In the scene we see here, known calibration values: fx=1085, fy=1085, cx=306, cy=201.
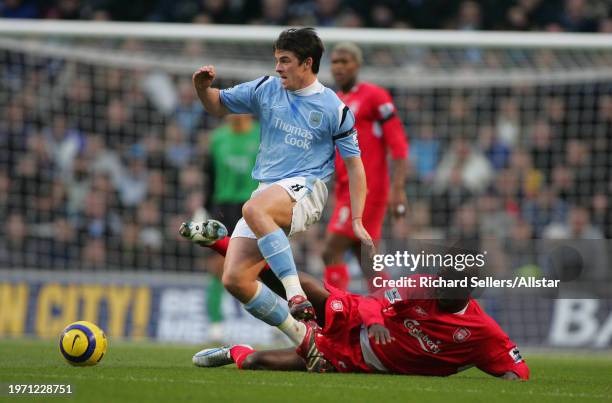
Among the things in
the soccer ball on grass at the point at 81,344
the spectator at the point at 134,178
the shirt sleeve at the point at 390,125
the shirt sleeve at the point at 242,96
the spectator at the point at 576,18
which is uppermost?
the spectator at the point at 576,18

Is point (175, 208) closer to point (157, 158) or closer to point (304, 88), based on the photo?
point (157, 158)

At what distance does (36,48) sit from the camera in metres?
12.5

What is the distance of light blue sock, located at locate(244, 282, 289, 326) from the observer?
6.77 meters

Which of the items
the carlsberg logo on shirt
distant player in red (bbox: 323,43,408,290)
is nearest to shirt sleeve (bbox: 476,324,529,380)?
the carlsberg logo on shirt

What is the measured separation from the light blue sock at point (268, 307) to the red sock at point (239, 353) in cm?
27

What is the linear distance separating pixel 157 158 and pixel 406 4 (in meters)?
4.46

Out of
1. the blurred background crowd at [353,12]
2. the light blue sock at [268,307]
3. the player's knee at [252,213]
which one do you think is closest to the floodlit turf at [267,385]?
the light blue sock at [268,307]

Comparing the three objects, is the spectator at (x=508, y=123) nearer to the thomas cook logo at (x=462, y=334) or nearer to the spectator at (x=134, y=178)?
the spectator at (x=134, y=178)

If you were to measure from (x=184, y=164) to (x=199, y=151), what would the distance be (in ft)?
1.39

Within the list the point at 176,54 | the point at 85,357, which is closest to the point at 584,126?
the point at 176,54

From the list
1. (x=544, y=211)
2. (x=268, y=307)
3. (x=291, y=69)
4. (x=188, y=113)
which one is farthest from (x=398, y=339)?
(x=188, y=113)

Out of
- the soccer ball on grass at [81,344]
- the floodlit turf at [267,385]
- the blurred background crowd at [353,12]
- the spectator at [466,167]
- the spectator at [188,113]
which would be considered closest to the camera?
the floodlit turf at [267,385]

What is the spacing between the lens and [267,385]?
5.71 metres

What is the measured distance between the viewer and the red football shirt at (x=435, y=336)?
253 inches
